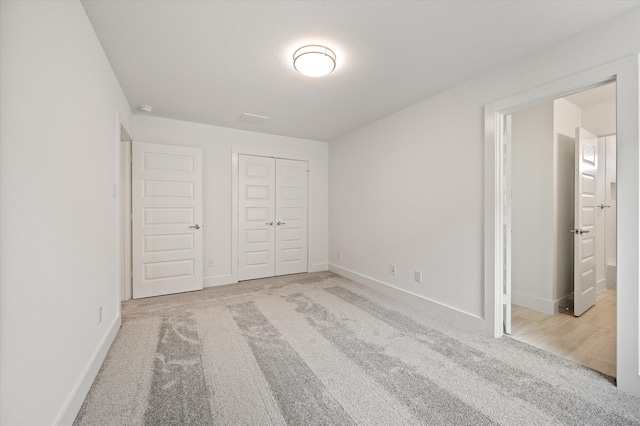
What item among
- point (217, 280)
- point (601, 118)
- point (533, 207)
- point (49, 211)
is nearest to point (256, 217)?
point (217, 280)

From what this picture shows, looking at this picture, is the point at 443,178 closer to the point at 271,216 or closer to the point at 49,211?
the point at 271,216

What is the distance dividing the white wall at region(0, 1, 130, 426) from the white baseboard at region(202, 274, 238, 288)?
201 cm

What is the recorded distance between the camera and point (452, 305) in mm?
2865

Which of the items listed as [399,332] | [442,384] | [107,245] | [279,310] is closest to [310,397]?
[442,384]

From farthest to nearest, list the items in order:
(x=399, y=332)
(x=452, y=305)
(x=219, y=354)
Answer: (x=452, y=305)
(x=399, y=332)
(x=219, y=354)

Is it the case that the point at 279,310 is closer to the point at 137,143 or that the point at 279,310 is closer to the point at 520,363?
the point at 520,363

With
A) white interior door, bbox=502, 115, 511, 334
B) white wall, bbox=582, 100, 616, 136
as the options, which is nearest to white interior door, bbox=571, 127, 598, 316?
white wall, bbox=582, 100, 616, 136

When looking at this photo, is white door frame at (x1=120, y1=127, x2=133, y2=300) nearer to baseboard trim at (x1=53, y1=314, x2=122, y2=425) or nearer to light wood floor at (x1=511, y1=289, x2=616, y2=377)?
baseboard trim at (x1=53, y1=314, x2=122, y2=425)

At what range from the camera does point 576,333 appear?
2.55 metres

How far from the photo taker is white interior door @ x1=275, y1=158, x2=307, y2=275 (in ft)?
15.8

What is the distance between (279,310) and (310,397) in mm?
1506

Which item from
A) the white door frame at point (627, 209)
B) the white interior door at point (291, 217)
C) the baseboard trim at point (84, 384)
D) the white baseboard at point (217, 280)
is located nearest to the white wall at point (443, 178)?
the white door frame at point (627, 209)

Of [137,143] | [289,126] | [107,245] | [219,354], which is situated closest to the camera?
[219,354]

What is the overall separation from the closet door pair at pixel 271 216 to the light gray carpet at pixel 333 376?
1662mm
